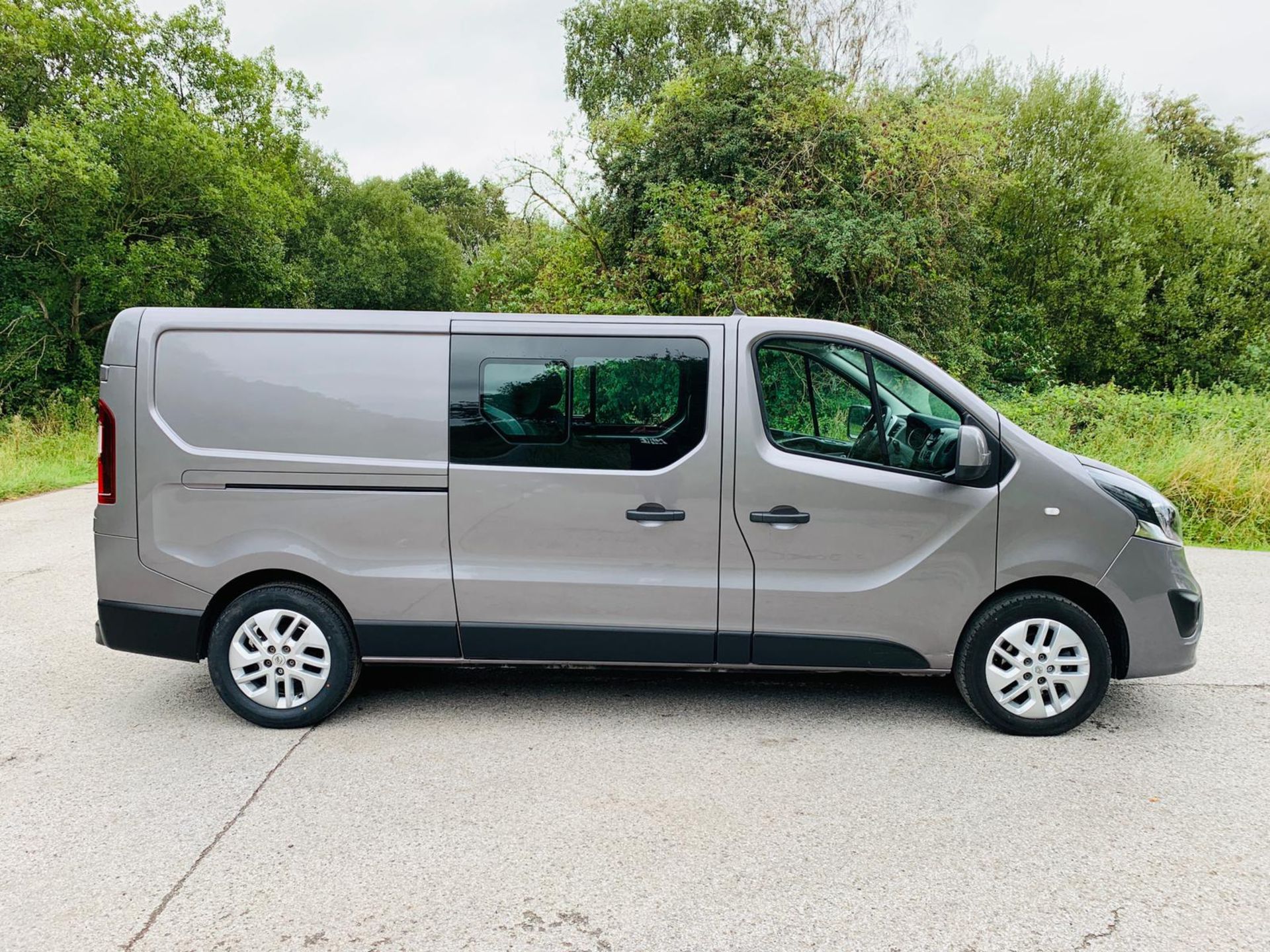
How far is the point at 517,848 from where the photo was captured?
3168mm

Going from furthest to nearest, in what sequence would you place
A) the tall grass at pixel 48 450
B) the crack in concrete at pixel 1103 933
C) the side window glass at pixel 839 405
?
1. the tall grass at pixel 48 450
2. the side window glass at pixel 839 405
3. the crack in concrete at pixel 1103 933

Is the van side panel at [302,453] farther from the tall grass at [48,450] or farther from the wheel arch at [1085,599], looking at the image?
the tall grass at [48,450]

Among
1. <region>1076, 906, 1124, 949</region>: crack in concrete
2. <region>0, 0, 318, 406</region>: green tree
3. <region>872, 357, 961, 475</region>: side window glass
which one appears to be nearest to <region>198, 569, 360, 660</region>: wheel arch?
<region>872, 357, 961, 475</region>: side window glass

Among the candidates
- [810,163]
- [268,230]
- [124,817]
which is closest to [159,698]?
[124,817]

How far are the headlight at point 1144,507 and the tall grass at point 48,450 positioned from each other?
1354 cm

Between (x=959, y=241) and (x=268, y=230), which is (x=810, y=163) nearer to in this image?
(x=959, y=241)

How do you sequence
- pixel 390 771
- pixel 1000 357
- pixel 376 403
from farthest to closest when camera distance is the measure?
pixel 1000 357, pixel 376 403, pixel 390 771

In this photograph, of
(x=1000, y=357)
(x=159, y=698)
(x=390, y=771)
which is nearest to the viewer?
(x=390, y=771)

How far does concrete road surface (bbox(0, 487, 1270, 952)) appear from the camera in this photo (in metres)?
2.73

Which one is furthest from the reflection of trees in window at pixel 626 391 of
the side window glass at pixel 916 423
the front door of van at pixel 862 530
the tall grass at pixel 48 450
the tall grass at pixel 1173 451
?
the tall grass at pixel 48 450

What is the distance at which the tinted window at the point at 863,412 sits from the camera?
416 cm

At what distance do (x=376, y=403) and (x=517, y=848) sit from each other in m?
2.09

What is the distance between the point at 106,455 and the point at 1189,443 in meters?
10.8

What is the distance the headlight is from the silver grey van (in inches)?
0.6
